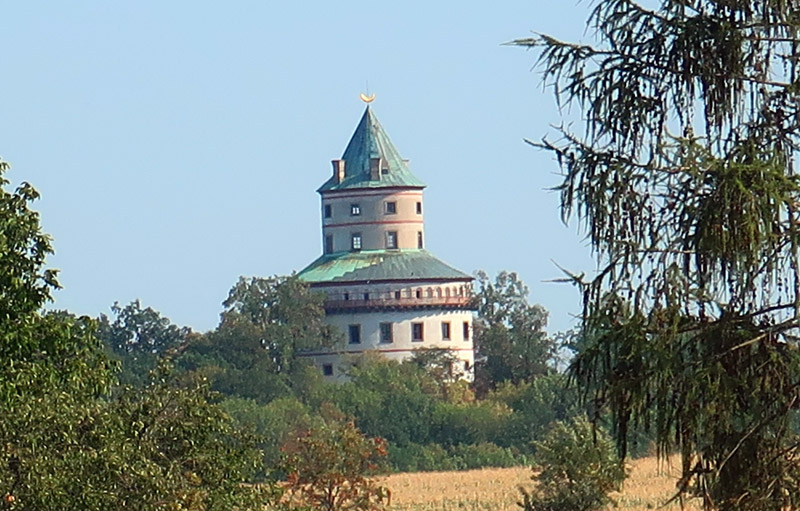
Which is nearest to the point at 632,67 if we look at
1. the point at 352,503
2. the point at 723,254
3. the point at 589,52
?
the point at 589,52

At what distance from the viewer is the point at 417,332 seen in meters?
112

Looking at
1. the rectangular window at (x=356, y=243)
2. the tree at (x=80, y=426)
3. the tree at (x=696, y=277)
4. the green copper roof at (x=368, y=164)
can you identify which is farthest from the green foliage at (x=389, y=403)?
the tree at (x=696, y=277)

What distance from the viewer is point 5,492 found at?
18.6m

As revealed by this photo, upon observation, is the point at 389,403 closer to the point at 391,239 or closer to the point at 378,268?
the point at 378,268

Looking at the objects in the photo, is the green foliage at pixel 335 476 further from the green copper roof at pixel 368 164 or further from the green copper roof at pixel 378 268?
the green copper roof at pixel 368 164

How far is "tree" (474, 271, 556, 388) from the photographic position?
381ft

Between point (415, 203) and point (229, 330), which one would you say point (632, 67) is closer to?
point (229, 330)

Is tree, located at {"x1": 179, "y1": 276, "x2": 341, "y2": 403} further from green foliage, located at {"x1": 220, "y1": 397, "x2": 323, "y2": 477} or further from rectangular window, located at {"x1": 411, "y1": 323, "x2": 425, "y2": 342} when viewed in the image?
green foliage, located at {"x1": 220, "y1": 397, "x2": 323, "y2": 477}

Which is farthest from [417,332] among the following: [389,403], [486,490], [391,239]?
[486,490]

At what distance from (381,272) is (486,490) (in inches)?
2132

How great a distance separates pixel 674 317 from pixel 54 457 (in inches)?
302

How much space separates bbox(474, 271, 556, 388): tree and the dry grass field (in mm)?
38655

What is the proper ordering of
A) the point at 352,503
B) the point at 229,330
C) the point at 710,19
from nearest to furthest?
the point at 710,19, the point at 352,503, the point at 229,330

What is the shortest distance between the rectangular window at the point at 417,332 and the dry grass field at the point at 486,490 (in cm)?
3380
